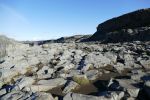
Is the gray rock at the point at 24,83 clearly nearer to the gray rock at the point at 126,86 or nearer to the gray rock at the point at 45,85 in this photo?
the gray rock at the point at 45,85

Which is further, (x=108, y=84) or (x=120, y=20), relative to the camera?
(x=120, y=20)

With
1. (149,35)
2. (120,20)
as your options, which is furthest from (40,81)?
(120,20)

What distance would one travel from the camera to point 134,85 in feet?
39.4

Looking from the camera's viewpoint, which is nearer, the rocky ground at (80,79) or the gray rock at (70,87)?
the rocky ground at (80,79)

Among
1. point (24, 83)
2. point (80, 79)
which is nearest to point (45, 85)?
point (24, 83)

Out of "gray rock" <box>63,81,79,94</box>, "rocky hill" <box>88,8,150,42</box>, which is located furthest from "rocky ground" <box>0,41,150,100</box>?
"rocky hill" <box>88,8,150,42</box>

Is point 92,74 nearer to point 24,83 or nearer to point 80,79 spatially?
point 80,79

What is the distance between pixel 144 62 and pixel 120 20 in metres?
46.1

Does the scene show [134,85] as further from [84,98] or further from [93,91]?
[84,98]

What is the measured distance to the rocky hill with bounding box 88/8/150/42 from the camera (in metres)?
37.4

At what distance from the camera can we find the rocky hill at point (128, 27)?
3736cm

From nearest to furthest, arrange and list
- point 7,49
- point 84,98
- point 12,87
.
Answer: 1. point 84,98
2. point 12,87
3. point 7,49

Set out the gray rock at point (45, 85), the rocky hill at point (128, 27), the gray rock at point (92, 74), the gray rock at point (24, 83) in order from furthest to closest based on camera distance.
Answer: the rocky hill at point (128, 27) → the gray rock at point (92, 74) → the gray rock at point (24, 83) → the gray rock at point (45, 85)

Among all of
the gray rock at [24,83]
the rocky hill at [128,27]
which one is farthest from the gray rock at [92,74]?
the rocky hill at [128,27]
